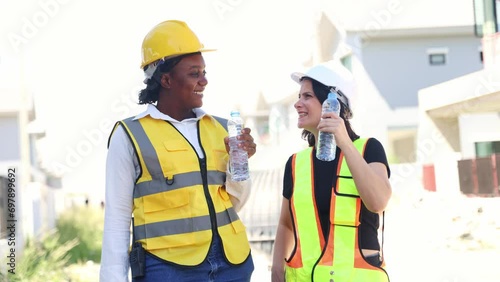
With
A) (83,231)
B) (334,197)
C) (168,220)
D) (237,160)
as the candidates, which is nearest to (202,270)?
(168,220)

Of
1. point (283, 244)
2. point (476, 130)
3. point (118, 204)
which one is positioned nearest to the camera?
point (118, 204)

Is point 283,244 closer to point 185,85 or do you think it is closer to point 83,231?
point 185,85

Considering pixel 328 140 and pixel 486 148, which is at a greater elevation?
pixel 486 148

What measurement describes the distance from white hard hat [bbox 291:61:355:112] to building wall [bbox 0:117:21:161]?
32998 mm

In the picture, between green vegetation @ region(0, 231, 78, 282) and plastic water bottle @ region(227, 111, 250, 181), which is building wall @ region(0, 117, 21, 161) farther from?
plastic water bottle @ region(227, 111, 250, 181)

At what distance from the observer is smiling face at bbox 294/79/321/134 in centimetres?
370

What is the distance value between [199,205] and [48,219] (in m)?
17.0

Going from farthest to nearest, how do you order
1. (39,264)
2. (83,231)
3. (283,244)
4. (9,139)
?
(9,139) < (83,231) < (39,264) < (283,244)

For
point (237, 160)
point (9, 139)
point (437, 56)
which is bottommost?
point (237, 160)

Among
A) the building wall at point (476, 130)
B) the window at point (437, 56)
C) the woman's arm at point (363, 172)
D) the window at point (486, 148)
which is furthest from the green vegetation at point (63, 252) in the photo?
the window at point (437, 56)

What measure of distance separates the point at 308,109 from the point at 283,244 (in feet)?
2.12

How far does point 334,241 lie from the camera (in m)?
3.49

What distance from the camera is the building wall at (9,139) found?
3528cm

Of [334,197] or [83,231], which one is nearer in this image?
[334,197]
